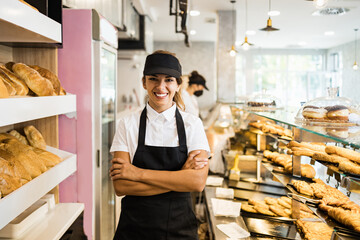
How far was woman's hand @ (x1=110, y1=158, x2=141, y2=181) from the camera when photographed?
1.48 m

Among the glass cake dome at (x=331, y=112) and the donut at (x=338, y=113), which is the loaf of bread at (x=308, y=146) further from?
the donut at (x=338, y=113)

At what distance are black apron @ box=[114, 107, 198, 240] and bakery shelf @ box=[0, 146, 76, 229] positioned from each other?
0.39 m

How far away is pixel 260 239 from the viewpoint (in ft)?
6.07

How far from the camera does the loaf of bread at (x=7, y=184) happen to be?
45.4 inches

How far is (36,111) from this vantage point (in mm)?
1368

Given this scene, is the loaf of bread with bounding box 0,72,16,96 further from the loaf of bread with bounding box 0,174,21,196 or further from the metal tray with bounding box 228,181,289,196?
the metal tray with bounding box 228,181,289,196

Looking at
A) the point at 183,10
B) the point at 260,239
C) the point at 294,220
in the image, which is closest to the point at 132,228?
the point at 260,239

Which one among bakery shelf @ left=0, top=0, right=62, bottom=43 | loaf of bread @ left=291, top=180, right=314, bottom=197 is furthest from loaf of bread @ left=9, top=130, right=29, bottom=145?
loaf of bread @ left=291, top=180, right=314, bottom=197

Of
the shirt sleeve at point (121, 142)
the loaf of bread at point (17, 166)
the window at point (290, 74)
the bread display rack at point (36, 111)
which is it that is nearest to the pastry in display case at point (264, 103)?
the shirt sleeve at point (121, 142)

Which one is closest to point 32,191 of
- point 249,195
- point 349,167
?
point 349,167

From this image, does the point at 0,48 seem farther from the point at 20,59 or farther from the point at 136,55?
the point at 136,55

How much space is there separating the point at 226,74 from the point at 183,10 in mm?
3160

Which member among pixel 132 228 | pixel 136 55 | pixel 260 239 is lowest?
pixel 260 239

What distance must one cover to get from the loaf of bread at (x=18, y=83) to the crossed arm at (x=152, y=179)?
0.53 meters
